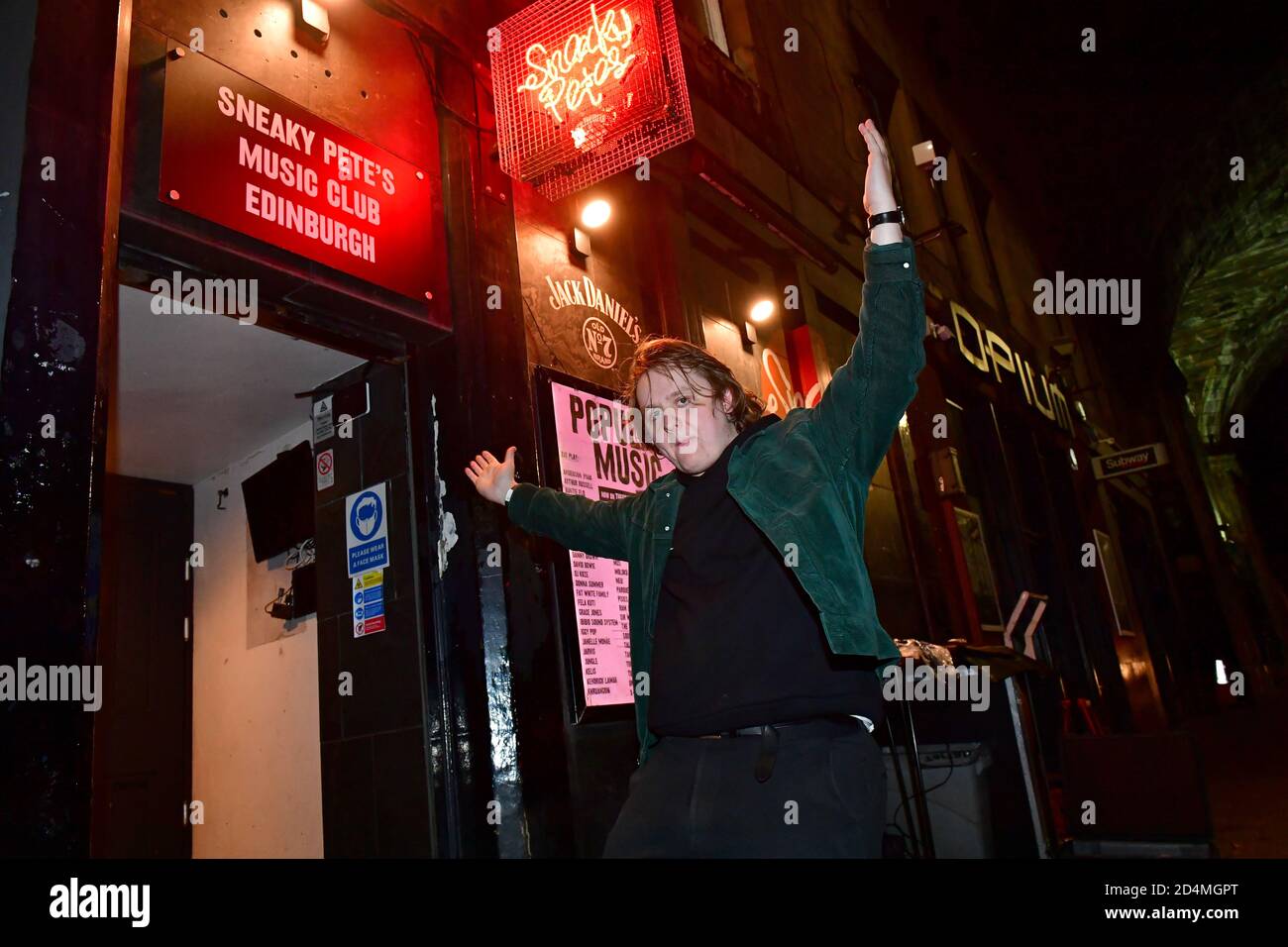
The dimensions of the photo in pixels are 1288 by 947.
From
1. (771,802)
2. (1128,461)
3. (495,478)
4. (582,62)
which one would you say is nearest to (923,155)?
(1128,461)

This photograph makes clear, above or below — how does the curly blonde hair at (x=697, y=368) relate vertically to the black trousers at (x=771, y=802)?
above

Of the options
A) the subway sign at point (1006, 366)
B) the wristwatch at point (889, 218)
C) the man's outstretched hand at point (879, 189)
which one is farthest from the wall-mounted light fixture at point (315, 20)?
the subway sign at point (1006, 366)

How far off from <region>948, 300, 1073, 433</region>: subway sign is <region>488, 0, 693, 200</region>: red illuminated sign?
719cm

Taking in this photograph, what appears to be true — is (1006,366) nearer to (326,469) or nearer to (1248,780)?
(1248,780)

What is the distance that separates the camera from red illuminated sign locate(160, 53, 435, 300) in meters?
3.39

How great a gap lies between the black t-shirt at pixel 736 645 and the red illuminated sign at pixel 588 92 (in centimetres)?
316

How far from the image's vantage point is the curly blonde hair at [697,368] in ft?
8.34

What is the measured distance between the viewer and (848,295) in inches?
373

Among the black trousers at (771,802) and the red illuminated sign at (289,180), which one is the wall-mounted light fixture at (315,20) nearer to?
the red illuminated sign at (289,180)

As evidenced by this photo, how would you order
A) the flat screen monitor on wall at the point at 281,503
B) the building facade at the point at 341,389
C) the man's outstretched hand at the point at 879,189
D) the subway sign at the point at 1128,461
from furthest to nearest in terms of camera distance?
the subway sign at the point at 1128,461 → the flat screen monitor on wall at the point at 281,503 → the building facade at the point at 341,389 → the man's outstretched hand at the point at 879,189

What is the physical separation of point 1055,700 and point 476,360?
7.92m

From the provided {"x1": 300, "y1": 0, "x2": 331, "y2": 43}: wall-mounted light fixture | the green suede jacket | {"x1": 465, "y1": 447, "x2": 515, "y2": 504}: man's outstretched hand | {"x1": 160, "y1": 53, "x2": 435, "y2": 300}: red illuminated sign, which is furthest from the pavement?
{"x1": 300, "y1": 0, "x2": 331, "y2": 43}: wall-mounted light fixture
